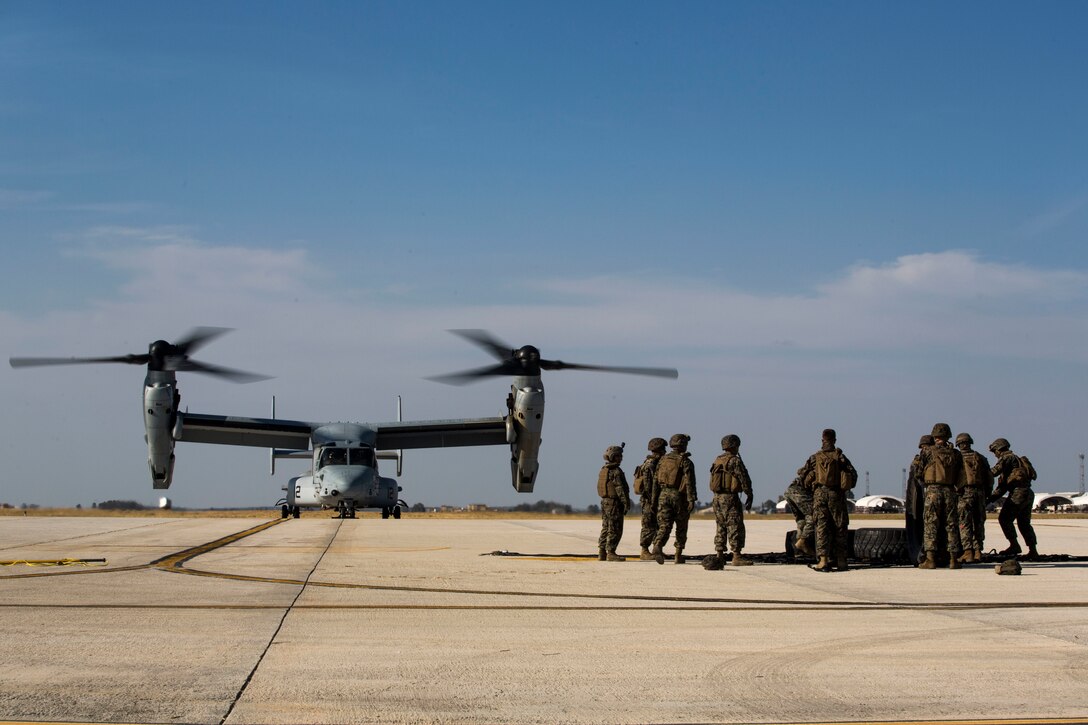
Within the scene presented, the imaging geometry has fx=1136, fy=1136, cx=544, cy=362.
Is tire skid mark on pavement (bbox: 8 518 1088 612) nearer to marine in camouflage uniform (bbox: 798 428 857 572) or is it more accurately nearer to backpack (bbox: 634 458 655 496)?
marine in camouflage uniform (bbox: 798 428 857 572)

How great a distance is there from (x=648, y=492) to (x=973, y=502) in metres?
4.44

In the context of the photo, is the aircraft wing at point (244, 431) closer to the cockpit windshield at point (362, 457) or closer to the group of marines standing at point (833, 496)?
the cockpit windshield at point (362, 457)

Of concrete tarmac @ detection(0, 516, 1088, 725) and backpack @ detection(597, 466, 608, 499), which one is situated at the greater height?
backpack @ detection(597, 466, 608, 499)

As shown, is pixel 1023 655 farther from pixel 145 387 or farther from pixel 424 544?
A: pixel 145 387

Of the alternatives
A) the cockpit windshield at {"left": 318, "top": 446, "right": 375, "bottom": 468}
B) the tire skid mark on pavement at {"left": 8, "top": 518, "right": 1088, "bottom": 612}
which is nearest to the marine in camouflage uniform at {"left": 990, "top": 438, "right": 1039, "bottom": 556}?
the tire skid mark on pavement at {"left": 8, "top": 518, "right": 1088, "bottom": 612}

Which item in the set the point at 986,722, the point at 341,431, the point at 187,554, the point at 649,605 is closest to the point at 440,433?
the point at 341,431

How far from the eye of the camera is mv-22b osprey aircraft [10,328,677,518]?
36.6m

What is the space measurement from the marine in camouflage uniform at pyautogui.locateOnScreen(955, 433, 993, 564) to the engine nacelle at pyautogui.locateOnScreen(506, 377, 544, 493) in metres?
22.2

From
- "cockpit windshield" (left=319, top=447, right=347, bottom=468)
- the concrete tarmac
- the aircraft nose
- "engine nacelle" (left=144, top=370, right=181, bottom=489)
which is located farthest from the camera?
"cockpit windshield" (left=319, top=447, right=347, bottom=468)

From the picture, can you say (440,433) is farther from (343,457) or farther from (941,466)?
(941,466)

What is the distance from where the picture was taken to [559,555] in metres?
17.5

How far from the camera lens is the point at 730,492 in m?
15.1

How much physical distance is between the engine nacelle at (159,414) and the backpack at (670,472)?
24.8 m

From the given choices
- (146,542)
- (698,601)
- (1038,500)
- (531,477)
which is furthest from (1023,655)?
(1038,500)
